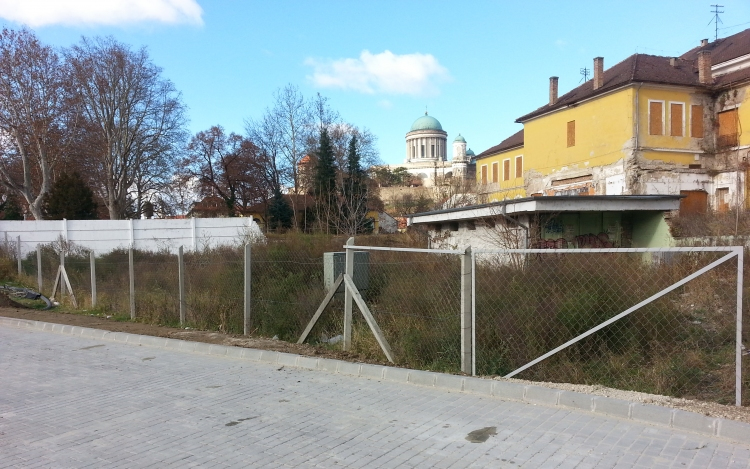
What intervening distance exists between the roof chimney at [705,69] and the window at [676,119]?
2.12m

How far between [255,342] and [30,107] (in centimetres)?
3290

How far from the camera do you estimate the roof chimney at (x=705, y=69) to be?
105 feet

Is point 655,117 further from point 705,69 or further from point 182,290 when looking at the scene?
point 182,290

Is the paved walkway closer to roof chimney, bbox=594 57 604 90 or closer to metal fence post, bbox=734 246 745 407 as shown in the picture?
metal fence post, bbox=734 246 745 407

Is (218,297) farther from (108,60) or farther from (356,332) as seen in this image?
(108,60)

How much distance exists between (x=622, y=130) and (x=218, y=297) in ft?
92.3

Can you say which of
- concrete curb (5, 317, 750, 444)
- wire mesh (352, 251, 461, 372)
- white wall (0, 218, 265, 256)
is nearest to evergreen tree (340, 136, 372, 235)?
white wall (0, 218, 265, 256)

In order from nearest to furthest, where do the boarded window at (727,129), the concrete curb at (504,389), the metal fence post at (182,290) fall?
the concrete curb at (504,389) → the metal fence post at (182,290) → the boarded window at (727,129)

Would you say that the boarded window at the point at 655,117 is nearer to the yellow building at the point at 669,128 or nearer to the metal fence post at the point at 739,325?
the yellow building at the point at 669,128

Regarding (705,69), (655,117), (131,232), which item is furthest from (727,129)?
(131,232)

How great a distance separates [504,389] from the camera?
5953 mm

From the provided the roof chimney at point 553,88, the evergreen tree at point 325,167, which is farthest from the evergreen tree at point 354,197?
the roof chimney at point 553,88

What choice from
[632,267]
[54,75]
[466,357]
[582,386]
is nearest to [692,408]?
[582,386]

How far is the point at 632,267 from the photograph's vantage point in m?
7.62
